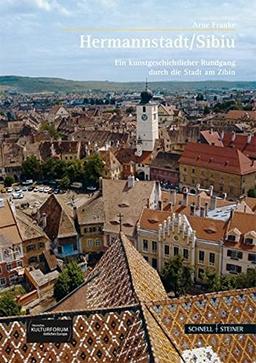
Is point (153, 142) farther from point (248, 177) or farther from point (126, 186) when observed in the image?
point (126, 186)

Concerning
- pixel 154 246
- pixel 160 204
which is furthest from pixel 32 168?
pixel 154 246

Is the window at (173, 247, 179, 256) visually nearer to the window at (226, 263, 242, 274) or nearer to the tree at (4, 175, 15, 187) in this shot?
the window at (226, 263, 242, 274)

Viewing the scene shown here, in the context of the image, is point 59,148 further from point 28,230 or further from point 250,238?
point 250,238

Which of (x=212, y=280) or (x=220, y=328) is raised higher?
(x=220, y=328)

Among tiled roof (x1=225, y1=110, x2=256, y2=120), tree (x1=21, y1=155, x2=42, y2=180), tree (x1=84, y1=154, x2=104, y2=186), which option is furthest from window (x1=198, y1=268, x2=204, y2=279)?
tiled roof (x1=225, y1=110, x2=256, y2=120)

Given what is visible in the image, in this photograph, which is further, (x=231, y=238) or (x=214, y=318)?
(x=231, y=238)
